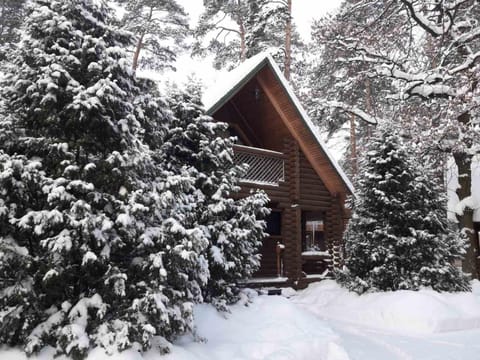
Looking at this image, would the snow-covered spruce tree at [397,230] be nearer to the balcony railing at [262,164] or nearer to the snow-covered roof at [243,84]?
the snow-covered roof at [243,84]

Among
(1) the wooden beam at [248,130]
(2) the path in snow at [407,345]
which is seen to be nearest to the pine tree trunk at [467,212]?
(2) the path in snow at [407,345]

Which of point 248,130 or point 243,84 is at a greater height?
point 243,84

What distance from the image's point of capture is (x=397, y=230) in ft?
38.6

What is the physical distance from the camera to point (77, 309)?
495cm

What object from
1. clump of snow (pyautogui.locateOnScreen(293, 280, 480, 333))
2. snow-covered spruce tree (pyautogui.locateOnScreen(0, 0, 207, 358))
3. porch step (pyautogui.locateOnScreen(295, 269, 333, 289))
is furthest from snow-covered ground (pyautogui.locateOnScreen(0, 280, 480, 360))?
porch step (pyautogui.locateOnScreen(295, 269, 333, 289))

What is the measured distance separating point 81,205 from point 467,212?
625 inches

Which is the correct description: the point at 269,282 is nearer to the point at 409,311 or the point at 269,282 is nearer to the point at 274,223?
the point at 274,223

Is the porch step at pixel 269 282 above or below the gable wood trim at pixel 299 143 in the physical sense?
below

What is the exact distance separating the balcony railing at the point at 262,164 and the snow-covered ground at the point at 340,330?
4589mm

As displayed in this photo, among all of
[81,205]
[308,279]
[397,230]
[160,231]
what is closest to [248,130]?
[308,279]

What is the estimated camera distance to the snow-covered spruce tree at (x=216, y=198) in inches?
326

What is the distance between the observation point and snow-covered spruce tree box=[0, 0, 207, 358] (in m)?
4.91

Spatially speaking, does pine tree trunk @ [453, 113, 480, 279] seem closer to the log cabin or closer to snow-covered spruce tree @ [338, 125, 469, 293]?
snow-covered spruce tree @ [338, 125, 469, 293]

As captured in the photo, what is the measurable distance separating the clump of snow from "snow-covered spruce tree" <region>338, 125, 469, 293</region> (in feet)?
1.56
